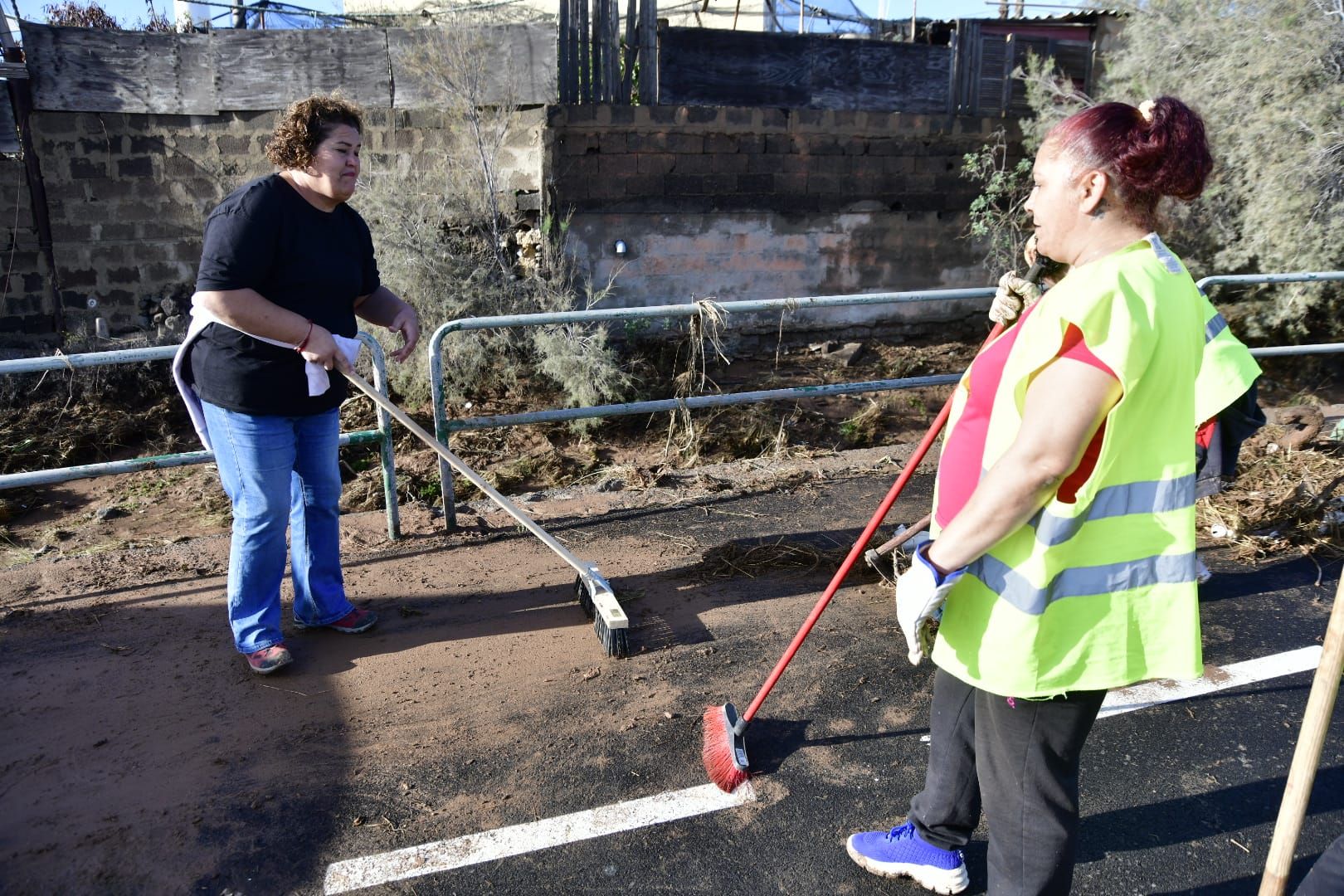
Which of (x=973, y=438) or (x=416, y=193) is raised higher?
(x=416, y=193)

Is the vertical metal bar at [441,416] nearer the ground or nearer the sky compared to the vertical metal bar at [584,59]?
nearer the ground

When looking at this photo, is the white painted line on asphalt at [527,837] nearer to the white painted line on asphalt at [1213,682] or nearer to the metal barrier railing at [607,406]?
the white painted line on asphalt at [1213,682]

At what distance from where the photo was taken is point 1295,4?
803cm

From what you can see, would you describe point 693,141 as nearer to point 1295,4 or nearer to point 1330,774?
point 1295,4

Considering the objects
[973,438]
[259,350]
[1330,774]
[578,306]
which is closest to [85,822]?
[259,350]

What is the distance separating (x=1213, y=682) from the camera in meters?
3.65

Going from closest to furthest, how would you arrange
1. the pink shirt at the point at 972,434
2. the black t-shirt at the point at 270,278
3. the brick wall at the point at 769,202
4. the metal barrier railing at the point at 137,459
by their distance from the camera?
the pink shirt at the point at 972,434 < the black t-shirt at the point at 270,278 < the metal barrier railing at the point at 137,459 < the brick wall at the point at 769,202

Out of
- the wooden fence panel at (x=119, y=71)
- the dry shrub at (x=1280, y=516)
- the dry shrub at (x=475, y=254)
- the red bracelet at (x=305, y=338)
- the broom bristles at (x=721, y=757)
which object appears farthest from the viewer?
the wooden fence panel at (x=119, y=71)

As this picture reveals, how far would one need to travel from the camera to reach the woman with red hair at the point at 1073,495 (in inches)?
72.6

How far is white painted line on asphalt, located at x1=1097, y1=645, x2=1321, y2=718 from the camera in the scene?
3.50 meters

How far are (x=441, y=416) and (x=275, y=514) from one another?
49.3 inches

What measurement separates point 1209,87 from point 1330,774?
721 cm

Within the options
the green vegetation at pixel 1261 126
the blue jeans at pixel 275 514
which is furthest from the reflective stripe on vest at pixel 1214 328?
the green vegetation at pixel 1261 126

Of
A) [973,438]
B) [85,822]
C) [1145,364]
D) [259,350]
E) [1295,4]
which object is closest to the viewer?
[1145,364]
